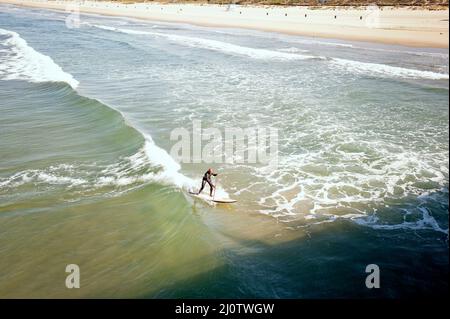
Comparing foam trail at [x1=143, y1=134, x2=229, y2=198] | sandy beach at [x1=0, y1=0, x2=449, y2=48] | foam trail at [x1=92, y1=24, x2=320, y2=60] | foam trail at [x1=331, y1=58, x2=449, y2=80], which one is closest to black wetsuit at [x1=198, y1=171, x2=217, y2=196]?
foam trail at [x1=143, y1=134, x2=229, y2=198]

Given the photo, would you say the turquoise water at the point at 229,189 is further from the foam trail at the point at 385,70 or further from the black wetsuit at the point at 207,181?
the black wetsuit at the point at 207,181

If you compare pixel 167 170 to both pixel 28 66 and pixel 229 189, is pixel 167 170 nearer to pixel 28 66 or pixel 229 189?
pixel 229 189

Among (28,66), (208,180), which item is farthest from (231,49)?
(208,180)

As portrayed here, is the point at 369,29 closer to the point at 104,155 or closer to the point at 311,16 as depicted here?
the point at 311,16

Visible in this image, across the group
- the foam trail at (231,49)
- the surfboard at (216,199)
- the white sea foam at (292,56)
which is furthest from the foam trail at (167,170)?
the foam trail at (231,49)

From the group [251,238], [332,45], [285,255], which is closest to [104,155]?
[251,238]

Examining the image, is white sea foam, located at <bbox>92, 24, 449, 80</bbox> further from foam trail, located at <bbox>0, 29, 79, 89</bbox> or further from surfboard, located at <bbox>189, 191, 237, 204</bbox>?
surfboard, located at <bbox>189, 191, 237, 204</bbox>
